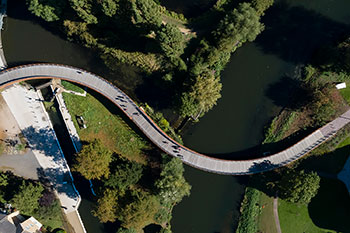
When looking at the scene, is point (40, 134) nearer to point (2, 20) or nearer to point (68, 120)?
point (68, 120)

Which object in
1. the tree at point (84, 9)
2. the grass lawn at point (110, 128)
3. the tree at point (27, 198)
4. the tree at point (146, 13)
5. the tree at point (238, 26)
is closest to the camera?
the tree at point (146, 13)

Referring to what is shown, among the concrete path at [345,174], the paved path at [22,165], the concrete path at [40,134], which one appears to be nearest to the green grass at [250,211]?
the concrete path at [345,174]

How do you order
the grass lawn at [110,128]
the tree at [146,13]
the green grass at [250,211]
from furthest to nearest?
the grass lawn at [110,128], the green grass at [250,211], the tree at [146,13]

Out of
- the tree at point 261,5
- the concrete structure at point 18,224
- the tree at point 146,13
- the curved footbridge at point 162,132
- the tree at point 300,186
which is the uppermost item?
the tree at point 261,5

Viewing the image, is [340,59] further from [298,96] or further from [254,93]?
[254,93]

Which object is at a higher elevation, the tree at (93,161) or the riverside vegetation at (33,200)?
the tree at (93,161)

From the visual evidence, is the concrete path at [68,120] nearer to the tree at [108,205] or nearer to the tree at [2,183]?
the tree at [108,205]
